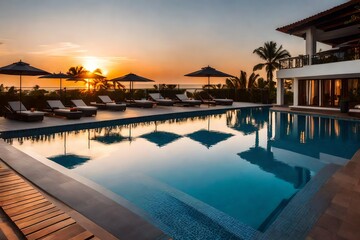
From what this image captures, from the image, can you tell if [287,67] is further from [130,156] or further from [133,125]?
[130,156]

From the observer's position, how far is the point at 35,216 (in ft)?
10.8

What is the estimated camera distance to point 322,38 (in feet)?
77.7

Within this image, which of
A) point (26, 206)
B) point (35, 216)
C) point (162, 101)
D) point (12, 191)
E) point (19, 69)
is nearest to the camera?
point (35, 216)

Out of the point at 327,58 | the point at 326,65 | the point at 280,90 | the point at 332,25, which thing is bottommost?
the point at 280,90

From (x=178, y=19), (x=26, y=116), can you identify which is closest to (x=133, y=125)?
(x=26, y=116)

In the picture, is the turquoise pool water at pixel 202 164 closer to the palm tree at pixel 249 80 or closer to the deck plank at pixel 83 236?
the deck plank at pixel 83 236

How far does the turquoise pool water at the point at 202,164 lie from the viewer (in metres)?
4.38

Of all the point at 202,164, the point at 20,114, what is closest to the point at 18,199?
the point at 202,164

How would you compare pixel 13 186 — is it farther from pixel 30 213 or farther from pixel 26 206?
pixel 30 213

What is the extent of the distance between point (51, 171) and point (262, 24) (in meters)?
25.4

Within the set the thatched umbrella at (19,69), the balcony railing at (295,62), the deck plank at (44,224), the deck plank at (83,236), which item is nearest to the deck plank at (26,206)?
the deck plank at (44,224)

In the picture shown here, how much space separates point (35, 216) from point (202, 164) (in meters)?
4.74

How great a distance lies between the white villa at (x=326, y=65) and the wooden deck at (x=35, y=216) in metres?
19.6

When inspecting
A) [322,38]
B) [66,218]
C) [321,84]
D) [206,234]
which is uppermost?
[322,38]
